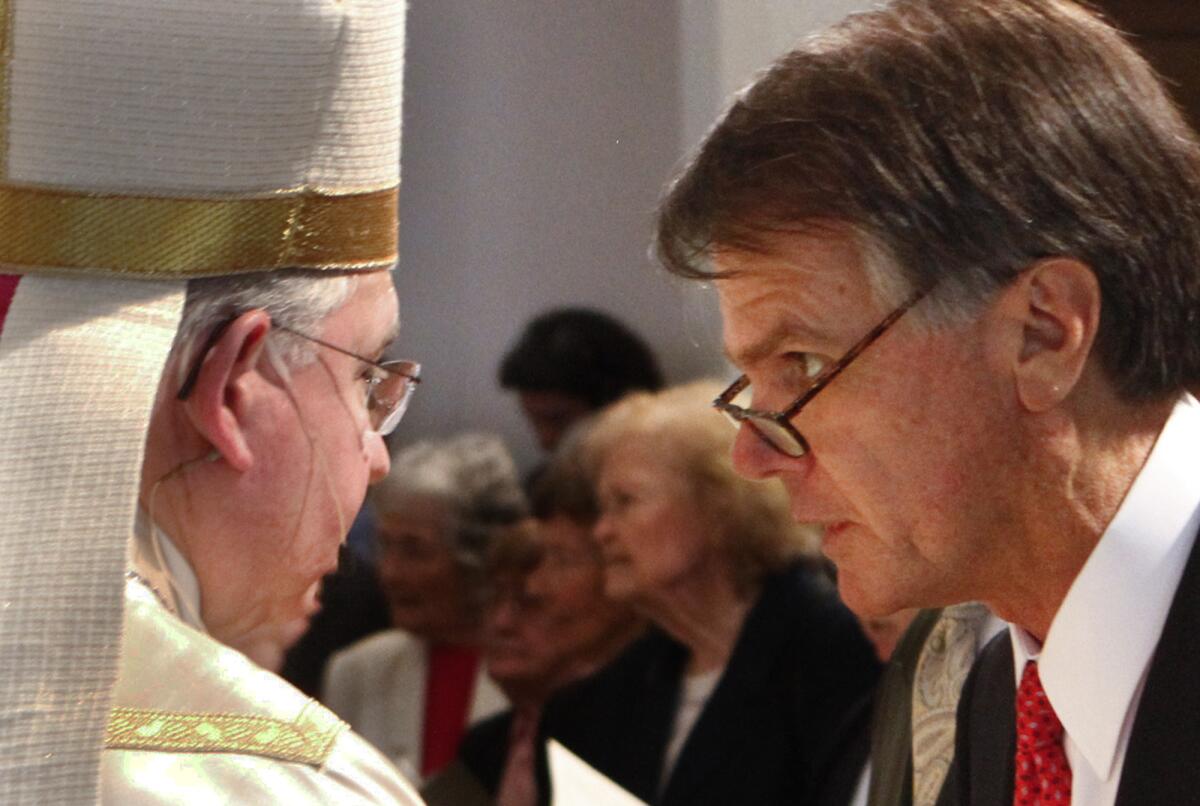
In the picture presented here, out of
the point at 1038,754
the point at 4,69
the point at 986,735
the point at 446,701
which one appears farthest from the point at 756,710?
the point at 4,69

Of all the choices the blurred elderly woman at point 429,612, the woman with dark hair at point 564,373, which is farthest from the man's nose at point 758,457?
the woman with dark hair at point 564,373

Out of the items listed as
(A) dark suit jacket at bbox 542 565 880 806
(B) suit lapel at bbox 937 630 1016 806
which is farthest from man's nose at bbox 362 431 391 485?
(A) dark suit jacket at bbox 542 565 880 806

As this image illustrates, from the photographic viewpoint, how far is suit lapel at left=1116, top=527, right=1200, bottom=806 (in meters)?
1.56

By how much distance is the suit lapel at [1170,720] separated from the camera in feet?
5.12

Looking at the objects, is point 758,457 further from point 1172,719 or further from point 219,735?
point 219,735

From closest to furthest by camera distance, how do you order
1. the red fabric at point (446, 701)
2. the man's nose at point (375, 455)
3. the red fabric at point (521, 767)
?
the man's nose at point (375, 455) → the red fabric at point (521, 767) → the red fabric at point (446, 701)

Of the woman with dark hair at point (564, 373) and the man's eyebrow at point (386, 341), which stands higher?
the man's eyebrow at point (386, 341)

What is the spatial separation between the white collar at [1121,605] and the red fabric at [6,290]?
1.10 metres

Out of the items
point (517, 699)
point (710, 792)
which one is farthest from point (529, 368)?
point (710, 792)

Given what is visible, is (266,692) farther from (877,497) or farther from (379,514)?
(379,514)

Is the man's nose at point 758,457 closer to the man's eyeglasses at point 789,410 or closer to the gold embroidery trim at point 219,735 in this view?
the man's eyeglasses at point 789,410

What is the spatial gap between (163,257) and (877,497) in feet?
2.56

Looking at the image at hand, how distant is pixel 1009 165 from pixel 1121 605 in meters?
0.45

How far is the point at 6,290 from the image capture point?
173 cm
